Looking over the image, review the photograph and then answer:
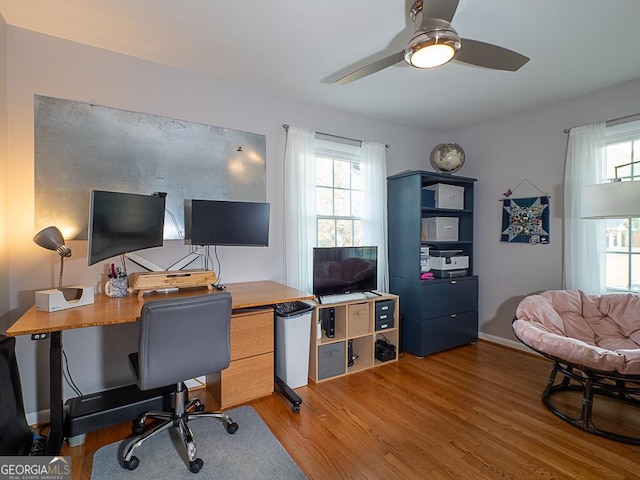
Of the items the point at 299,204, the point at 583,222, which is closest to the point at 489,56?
the point at 299,204

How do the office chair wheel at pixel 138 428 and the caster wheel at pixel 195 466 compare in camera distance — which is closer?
the caster wheel at pixel 195 466

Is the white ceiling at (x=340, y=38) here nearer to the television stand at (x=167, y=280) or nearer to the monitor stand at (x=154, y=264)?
the monitor stand at (x=154, y=264)

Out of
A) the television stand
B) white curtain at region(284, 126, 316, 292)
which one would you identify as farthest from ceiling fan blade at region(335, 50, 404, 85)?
the television stand

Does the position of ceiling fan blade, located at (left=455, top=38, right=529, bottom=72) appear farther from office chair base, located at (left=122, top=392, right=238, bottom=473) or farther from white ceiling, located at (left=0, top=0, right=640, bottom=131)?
office chair base, located at (left=122, top=392, right=238, bottom=473)

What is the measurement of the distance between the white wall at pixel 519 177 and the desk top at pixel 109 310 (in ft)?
8.21

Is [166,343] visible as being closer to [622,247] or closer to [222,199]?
[222,199]

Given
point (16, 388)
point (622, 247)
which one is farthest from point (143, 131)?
point (622, 247)

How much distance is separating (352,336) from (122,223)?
2007 millimetres

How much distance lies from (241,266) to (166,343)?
3.84 ft

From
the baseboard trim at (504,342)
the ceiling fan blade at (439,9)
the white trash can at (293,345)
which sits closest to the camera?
the ceiling fan blade at (439,9)

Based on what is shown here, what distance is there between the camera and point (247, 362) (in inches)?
88.9

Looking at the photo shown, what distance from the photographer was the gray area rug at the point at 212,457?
1615 mm

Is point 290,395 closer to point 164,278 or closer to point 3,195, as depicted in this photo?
point 164,278

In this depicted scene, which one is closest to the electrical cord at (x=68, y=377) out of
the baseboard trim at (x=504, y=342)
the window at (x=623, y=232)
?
the baseboard trim at (x=504, y=342)
